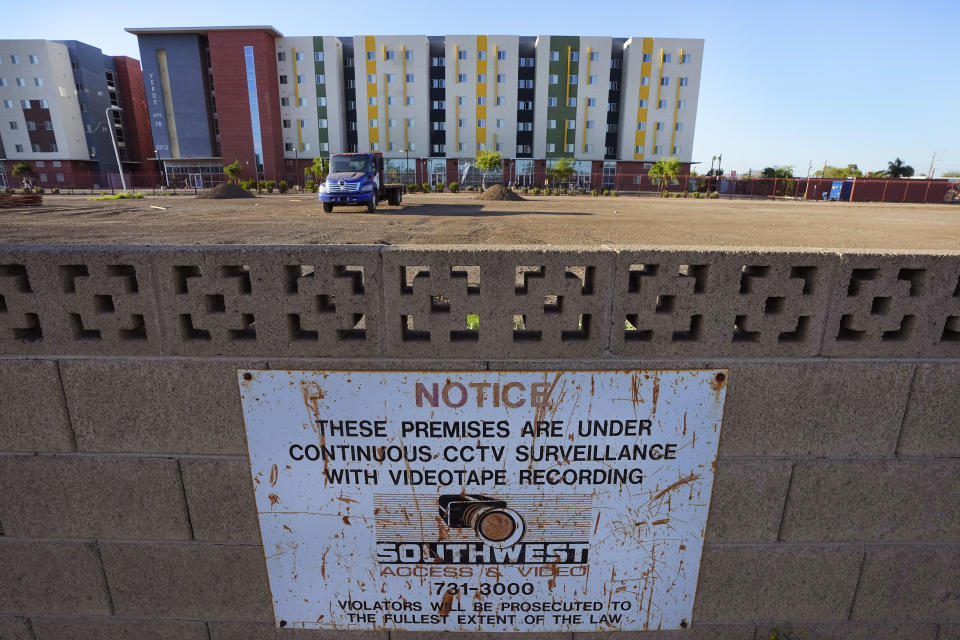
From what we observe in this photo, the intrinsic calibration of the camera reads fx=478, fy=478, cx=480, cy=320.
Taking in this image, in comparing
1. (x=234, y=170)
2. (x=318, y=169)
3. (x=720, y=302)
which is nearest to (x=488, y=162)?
(x=318, y=169)

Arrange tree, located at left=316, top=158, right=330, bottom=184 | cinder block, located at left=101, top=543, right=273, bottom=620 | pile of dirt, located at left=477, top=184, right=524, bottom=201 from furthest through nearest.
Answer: tree, located at left=316, top=158, right=330, bottom=184 → pile of dirt, located at left=477, top=184, right=524, bottom=201 → cinder block, located at left=101, top=543, right=273, bottom=620

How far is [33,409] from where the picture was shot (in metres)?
2.23

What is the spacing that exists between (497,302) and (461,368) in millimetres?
338

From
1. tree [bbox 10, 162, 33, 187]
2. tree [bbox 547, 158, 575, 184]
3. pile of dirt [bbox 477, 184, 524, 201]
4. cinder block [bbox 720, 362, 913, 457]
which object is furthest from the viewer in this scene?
tree [bbox 10, 162, 33, 187]

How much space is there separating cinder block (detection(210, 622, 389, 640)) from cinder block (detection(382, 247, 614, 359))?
157cm

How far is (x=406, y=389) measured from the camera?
2152mm

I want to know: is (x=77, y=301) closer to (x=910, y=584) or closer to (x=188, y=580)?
(x=188, y=580)

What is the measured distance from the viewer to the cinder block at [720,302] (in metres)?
2.06

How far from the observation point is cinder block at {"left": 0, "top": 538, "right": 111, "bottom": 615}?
242 centimetres

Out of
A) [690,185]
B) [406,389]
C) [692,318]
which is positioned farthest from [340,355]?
[690,185]

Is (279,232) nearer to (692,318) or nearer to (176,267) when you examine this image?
(176,267)

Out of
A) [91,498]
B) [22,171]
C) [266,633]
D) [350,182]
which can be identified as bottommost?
[266,633]

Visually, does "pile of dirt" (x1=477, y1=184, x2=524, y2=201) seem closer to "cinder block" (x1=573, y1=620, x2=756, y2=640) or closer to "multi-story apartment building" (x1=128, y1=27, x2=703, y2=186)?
"cinder block" (x1=573, y1=620, x2=756, y2=640)

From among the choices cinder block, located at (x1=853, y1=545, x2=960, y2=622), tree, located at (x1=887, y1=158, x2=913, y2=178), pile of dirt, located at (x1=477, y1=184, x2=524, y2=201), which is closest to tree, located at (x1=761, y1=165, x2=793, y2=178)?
tree, located at (x1=887, y1=158, x2=913, y2=178)
